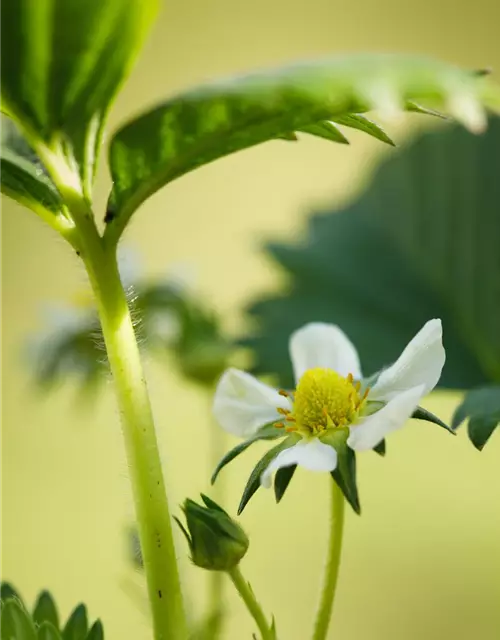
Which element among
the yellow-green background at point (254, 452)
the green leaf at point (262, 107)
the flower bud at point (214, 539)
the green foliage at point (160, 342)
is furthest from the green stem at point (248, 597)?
the yellow-green background at point (254, 452)

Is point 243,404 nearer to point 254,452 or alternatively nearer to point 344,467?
point 344,467

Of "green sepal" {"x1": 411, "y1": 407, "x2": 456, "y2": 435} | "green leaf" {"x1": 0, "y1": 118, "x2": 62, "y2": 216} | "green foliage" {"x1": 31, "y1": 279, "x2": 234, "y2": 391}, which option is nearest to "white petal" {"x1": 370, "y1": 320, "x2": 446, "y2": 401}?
"green sepal" {"x1": 411, "y1": 407, "x2": 456, "y2": 435}

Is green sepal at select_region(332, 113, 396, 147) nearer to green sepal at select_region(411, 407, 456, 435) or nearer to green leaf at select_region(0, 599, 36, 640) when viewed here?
green sepal at select_region(411, 407, 456, 435)

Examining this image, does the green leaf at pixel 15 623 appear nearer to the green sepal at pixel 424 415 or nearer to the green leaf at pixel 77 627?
the green leaf at pixel 77 627

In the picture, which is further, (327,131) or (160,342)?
(160,342)

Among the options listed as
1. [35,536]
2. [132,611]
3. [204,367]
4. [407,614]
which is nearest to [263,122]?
[204,367]

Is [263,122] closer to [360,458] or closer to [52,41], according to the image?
[52,41]

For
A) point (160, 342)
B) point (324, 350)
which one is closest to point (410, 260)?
point (160, 342)
